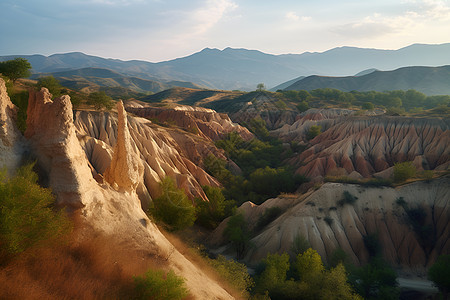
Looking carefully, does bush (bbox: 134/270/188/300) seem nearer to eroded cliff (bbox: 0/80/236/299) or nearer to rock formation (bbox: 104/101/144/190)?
eroded cliff (bbox: 0/80/236/299)

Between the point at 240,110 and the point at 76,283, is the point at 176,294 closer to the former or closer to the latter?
the point at 76,283

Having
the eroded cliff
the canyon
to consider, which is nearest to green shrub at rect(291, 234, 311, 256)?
the canyon

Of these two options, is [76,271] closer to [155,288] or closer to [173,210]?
[155,288]

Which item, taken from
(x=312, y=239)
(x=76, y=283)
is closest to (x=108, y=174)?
(x=76, y=283)

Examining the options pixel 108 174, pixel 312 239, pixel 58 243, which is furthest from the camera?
pixel 312 239

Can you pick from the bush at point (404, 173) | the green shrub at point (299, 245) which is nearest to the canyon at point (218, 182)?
the green shrub at point (299, 245)

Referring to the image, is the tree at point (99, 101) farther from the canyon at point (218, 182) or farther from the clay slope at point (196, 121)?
the clay slope at point (196, 121)
